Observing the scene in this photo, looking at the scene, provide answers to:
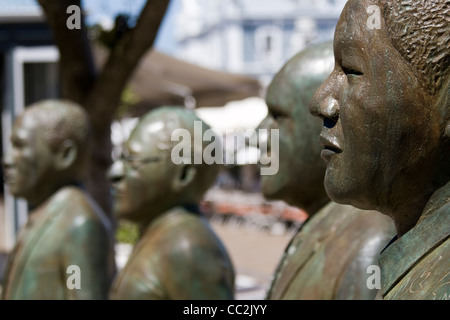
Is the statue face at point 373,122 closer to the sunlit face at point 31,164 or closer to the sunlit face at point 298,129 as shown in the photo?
the sunlit face at point 298,129

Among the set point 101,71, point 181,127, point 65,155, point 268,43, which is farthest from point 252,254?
point 268,43

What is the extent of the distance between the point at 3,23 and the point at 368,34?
366 inches

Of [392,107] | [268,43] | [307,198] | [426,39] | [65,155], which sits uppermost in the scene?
[426,39]

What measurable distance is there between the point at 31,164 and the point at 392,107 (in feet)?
9.45

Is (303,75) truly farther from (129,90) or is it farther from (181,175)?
(129,90)

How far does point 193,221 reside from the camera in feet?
11.1

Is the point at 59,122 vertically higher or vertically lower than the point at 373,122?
lower

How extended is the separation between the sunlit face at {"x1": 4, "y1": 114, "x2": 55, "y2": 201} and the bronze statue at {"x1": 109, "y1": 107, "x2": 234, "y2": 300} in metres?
0.57

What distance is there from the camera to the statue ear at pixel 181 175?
139 inches

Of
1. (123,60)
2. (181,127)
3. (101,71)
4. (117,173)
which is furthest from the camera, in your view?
(101,71)

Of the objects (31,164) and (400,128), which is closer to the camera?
(400,128)

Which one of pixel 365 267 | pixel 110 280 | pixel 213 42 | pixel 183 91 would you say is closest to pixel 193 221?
pixel 110 280

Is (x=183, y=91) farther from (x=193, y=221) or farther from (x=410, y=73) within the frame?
(x=410, y=73)

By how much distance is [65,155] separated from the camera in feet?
13.5
